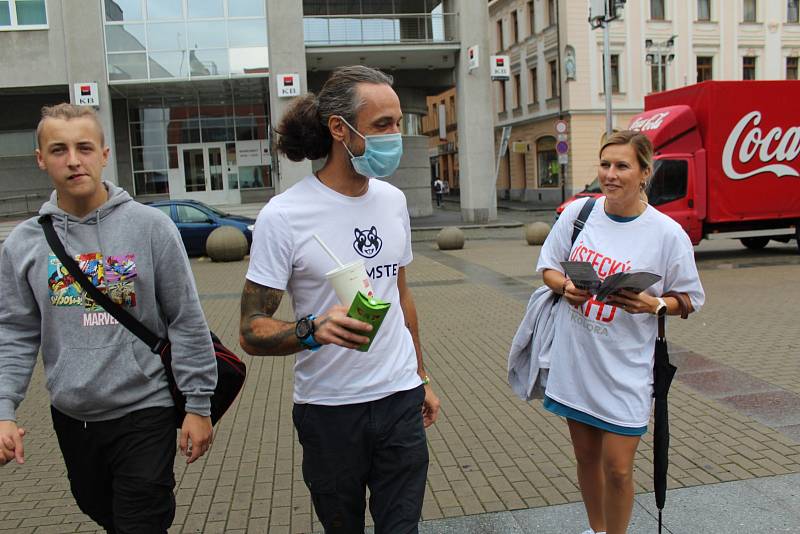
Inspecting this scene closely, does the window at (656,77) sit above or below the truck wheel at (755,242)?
above

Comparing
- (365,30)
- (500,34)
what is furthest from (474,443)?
(500,34)

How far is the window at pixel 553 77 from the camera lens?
141 feet

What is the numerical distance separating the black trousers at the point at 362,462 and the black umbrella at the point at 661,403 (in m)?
1.15

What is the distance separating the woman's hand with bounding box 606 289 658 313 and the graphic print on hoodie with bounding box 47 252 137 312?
1.81m

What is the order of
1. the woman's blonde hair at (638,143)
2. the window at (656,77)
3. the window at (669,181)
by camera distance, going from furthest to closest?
the window at (656,77) < the window at (669,181) < the woman's blonde hair at (638,143)

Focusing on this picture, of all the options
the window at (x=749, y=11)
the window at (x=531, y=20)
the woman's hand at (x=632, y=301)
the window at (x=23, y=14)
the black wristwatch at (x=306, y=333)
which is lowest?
the woman's hand at (x=632, y=301)

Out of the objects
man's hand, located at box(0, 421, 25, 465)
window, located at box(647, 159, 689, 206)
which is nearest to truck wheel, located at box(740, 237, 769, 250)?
window, located at box(647, 159, 689, 206)

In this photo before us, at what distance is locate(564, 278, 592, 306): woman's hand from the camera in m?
3.14

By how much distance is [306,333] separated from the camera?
2.28 m

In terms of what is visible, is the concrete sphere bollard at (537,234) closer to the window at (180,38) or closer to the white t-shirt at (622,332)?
the window at (180,38)

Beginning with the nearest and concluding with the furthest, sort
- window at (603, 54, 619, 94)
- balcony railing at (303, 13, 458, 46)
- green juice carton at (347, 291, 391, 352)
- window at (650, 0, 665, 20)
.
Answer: green juice carton at (347, 291, 391, 352), balcony railing at (303, 13, 458, 46), window at (603, 54, 619, 94), window at (650, 0, 665, 20)

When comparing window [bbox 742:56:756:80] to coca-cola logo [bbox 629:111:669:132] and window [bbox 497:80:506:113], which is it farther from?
coca-cola logo [bbox 629:111:669:132]

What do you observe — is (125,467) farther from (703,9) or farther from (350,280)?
(703,9)

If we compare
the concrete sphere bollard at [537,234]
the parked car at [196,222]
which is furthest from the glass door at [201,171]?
the concrete sphere bollard at [537,234]
